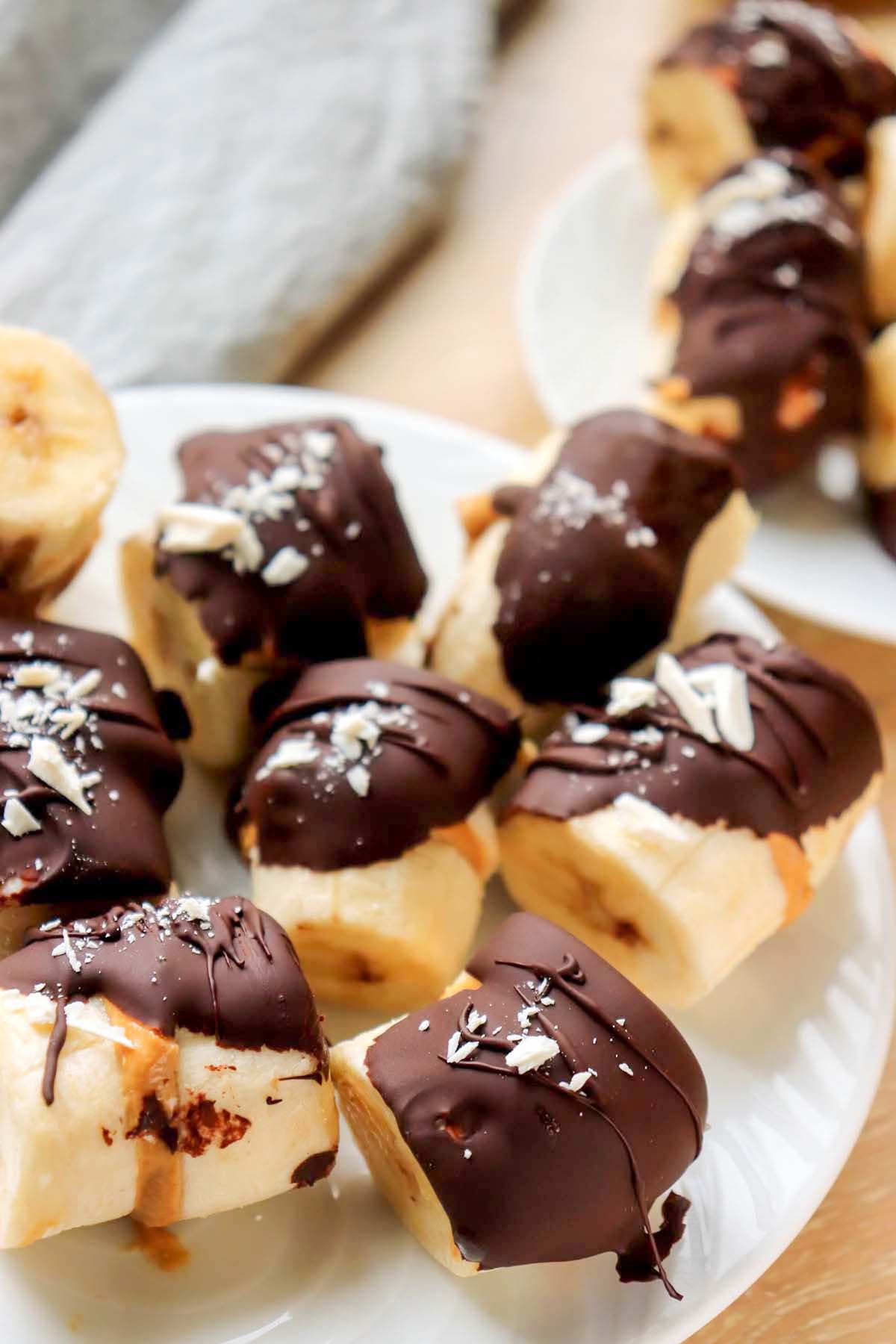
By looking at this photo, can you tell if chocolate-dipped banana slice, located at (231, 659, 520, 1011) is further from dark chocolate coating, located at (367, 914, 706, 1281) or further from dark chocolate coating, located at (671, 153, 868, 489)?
dark chocolate coating, located at (671, 153, 868, 489)

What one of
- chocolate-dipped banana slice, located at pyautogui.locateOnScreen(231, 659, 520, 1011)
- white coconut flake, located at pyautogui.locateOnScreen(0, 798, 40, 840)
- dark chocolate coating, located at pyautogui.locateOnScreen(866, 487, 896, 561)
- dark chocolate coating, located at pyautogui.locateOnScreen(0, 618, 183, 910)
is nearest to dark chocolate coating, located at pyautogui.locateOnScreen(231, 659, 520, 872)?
chocolate-dipped banana slice, located at pyautogui.locateOnScreen(231, 659, 520, 1011)

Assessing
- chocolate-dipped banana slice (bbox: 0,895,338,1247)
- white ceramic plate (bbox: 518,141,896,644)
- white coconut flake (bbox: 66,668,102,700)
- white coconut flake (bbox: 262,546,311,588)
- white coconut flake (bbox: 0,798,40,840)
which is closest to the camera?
chocolate-dipped banana slice (bbox: 0,895,338,1247)

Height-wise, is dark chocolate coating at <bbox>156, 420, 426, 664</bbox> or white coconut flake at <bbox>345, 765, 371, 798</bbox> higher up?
dark chocolate coating at <bbox>156, 420, 426, 664</bbox>

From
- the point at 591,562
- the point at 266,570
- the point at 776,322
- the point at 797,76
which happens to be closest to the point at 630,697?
the point at 591,562

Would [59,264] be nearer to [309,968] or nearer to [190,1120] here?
[309,968]

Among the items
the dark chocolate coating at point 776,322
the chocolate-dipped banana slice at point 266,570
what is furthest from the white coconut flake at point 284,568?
the dark chocolate coating at point 776,322

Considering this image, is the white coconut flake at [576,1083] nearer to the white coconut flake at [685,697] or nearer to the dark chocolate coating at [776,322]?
the white coconut flake at [685,697]

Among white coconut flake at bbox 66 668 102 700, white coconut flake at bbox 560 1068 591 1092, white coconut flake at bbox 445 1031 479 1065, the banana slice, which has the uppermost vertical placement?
the banana slice

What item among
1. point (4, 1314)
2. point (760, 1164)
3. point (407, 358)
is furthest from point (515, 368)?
point (4, 1314)
